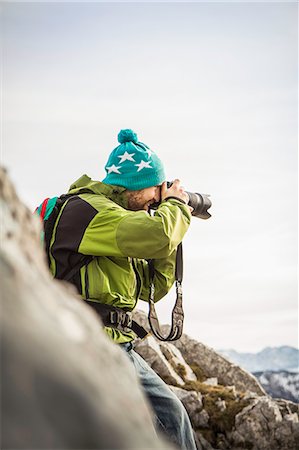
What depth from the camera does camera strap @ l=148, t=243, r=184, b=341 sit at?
6.76m

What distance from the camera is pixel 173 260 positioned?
6938 millimetres

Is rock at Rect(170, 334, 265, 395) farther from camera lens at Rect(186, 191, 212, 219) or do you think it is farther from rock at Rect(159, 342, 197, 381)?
camera lens at Rect(186, 191, 212, 219)

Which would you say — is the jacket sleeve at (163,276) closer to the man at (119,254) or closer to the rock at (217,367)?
the man at (119,254)

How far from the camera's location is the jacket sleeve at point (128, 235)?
5.69 metres

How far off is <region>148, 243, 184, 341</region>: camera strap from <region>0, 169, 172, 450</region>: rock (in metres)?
5.10

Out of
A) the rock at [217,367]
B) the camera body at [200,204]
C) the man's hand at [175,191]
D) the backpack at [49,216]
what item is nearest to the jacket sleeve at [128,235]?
the backpack at [49,216]

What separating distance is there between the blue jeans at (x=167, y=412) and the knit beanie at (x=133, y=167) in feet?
6.45

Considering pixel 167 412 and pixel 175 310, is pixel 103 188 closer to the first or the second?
pixel 175 310

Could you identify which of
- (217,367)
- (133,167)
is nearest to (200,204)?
(133,167)

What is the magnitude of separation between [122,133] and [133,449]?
6.05 m

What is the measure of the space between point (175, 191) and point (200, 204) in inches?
29.4

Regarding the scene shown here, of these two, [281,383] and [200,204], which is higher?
[200,204]

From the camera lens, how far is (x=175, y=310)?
23.5 feet

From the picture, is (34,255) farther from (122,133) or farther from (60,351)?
(122,133)
